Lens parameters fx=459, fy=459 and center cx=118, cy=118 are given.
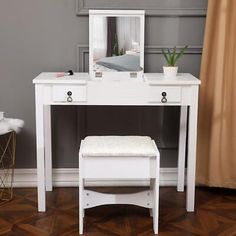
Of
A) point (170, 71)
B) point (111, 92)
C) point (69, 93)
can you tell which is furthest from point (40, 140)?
point (170, 71)

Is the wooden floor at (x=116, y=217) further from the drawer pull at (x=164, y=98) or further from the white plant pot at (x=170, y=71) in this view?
the white plant pot at (x=170, y=71)

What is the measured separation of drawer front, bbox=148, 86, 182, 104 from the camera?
8.24 ft

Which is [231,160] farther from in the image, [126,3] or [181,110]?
[126,3]

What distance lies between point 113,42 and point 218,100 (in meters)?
0.74

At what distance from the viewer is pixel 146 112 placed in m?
3.00

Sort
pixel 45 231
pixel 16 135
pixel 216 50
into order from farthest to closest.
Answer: pixel 16 135
pixel 216 50
pixel 45 231

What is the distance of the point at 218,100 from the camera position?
2.81m

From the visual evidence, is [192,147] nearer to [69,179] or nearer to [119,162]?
[119,162]

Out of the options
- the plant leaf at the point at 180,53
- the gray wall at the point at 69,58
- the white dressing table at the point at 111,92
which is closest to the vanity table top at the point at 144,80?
the white dressing table at the point at 111,92

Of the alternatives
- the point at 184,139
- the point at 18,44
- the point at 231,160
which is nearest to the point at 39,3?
the point at 18,44

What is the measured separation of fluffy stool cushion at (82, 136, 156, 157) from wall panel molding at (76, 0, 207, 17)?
35.5 inches

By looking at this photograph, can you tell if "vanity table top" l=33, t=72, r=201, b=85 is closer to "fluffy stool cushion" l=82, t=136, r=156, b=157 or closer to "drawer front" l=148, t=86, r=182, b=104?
"drawer front" l=148, t=86, r=182, b=104

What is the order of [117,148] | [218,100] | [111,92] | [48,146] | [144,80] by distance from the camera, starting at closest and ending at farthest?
[117,148]
[111,92]
[144,80]
[218,100]
[48,146]

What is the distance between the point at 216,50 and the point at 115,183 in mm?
1078
